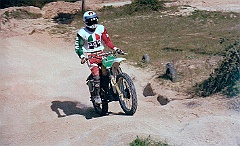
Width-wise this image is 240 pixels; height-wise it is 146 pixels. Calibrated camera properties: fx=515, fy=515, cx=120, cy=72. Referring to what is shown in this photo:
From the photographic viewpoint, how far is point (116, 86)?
809 centimetres

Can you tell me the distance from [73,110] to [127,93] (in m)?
1.89

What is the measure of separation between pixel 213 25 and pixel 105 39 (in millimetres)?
9930

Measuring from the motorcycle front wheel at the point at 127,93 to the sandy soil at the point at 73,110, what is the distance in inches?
7.1

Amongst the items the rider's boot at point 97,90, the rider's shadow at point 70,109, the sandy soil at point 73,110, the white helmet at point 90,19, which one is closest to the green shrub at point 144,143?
the sandy soil at point 73,110

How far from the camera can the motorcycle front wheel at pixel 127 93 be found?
7707 mm

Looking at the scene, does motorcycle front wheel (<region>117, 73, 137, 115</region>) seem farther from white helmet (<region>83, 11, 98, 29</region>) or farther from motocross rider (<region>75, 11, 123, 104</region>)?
white helmet (<region>83, 11, 98, 29</region>)

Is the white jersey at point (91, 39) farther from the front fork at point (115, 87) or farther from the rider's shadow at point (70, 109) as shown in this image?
the rider's shadow at point (70, 109)

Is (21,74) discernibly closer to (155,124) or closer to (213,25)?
(155,124)

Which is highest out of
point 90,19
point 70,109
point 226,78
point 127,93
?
point 90,19

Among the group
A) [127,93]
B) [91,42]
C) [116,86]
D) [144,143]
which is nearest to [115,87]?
[116,86]

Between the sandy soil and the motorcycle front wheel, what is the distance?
18 cm

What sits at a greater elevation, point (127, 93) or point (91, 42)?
point (91, 42)

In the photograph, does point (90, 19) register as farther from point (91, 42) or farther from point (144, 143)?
point (144, 143)

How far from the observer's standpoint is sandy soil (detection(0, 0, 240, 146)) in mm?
6664
